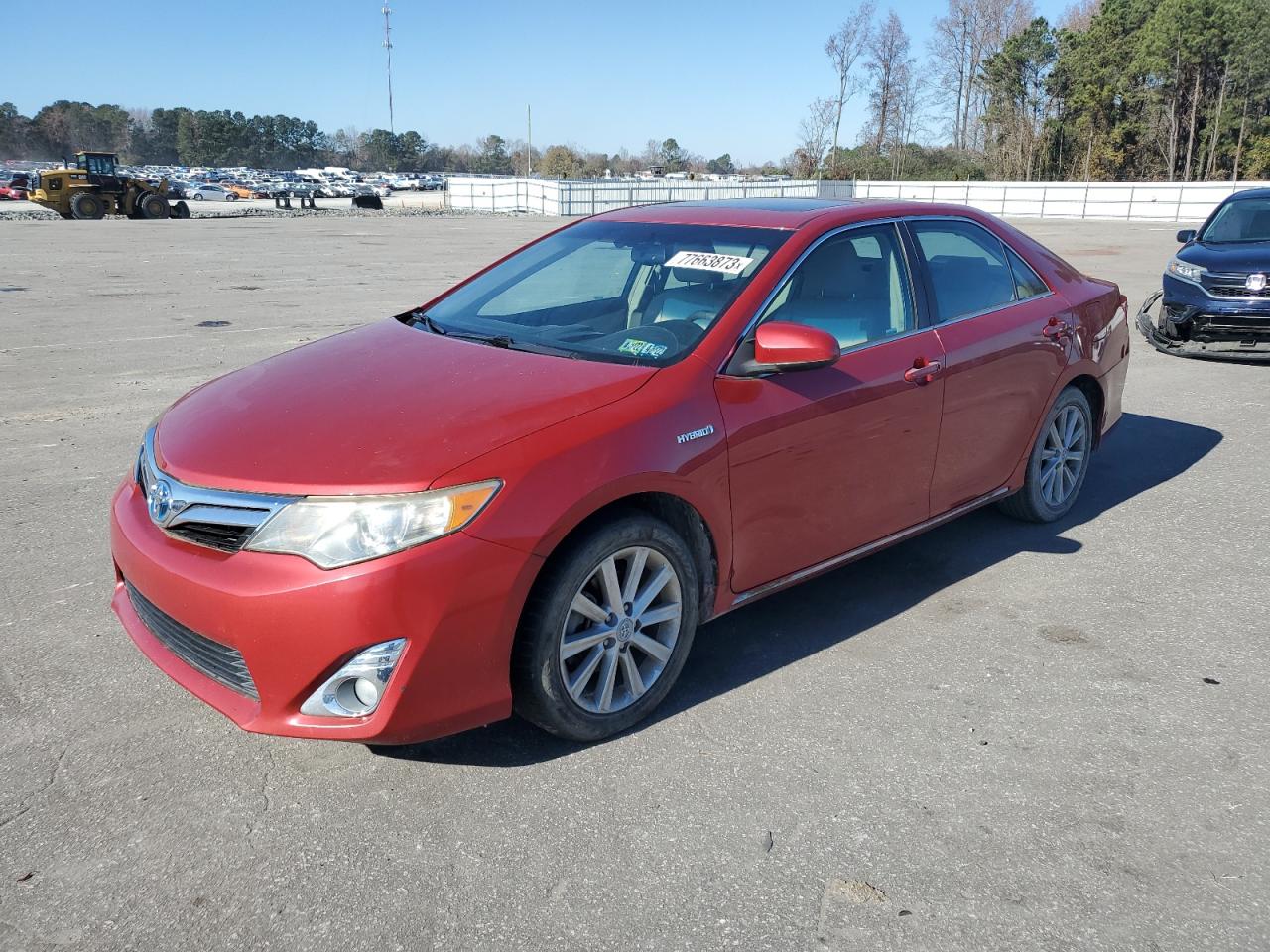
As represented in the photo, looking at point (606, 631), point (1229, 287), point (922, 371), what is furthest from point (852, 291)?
point (1229, 287)

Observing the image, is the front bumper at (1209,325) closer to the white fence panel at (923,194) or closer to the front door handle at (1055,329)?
the front door handle at (1055,329)

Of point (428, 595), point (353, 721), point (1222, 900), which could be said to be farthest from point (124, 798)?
point (1222, 900)

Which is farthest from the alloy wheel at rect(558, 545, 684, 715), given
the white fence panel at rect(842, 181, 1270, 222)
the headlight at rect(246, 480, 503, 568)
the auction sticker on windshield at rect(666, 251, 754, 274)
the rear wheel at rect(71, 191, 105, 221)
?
the white fence panel at rect(842, 181, 1270, 222)

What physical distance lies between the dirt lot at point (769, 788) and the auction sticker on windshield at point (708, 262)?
1.43 meters

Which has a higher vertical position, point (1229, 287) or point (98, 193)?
point (98, 193)

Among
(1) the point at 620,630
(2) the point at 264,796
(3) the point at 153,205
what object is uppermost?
(3) the point at 153,205

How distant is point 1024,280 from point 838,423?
1.82 metres

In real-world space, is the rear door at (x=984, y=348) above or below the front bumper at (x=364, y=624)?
above

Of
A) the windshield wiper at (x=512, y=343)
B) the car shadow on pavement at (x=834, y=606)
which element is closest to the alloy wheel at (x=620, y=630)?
the car shadow on pavement at (x=834, y=606)

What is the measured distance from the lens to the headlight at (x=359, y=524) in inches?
105

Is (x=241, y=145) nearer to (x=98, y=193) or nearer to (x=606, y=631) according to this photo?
(x=98, y=193)

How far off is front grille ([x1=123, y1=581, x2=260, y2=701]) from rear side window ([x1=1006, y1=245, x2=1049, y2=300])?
382cm

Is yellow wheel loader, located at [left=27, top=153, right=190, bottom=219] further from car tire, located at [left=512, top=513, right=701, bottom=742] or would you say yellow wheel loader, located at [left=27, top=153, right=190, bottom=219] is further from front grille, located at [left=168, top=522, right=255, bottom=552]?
car tire, located at [left=512, top=513, right=701, bottom=742]

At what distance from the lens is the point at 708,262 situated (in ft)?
12.8
